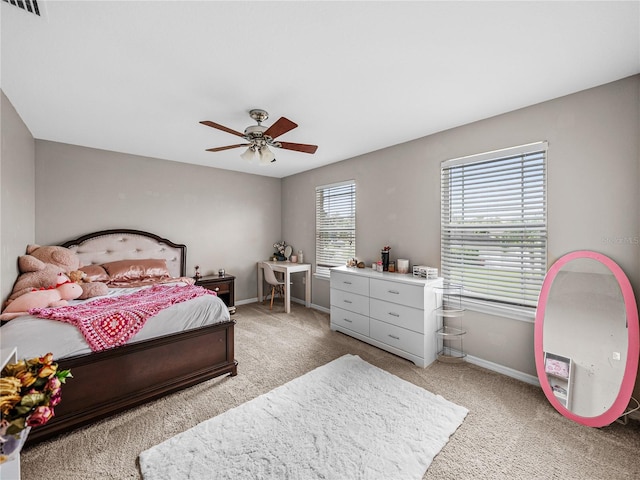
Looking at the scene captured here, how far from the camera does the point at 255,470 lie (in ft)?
5.27

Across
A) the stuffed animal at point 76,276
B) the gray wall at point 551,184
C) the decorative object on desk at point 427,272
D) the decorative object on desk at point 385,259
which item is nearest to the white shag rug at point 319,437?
the gray wall at point 551,184

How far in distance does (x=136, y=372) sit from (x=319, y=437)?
4.94 ft

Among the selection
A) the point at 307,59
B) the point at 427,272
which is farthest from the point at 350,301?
the point at 307,59

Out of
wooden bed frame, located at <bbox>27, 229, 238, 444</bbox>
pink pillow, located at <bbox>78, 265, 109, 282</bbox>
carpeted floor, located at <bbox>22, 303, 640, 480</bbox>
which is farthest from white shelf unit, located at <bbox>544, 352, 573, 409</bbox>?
pink pillow, located at <bbox>78, 265, 109, 282</bbox>

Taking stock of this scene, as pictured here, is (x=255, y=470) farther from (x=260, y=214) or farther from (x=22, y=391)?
(x=260, y=214)

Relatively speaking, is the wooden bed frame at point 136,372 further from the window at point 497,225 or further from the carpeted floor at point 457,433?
the window at point 497,225

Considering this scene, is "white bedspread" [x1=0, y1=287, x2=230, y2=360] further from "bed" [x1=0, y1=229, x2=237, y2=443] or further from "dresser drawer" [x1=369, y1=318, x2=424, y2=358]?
"dresser drawer" [x1=369, y1=318, x2=424, y2=358]

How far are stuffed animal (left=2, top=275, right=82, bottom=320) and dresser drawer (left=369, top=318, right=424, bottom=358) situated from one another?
3.07 meters

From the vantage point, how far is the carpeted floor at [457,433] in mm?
1612

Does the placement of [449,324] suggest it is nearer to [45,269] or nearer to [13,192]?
[45,269]

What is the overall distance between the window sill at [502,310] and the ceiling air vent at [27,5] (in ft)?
12.6

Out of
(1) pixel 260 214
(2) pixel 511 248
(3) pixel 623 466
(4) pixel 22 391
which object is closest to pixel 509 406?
(3) pixel 623 466

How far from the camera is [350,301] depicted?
3.60 m

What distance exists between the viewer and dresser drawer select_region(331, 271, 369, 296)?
342cm
